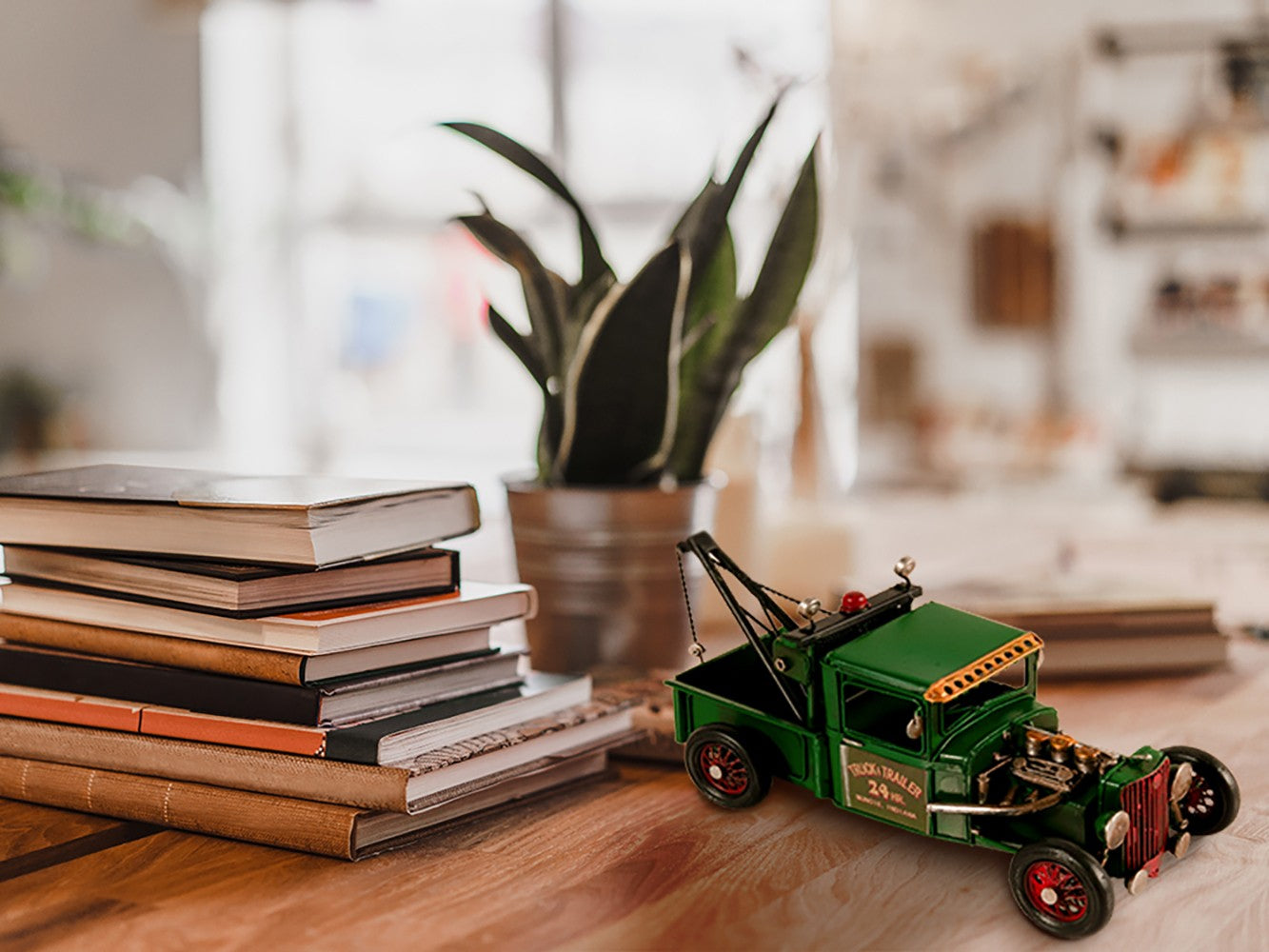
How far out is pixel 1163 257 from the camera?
12.0 feet

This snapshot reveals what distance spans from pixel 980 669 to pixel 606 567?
35 cm

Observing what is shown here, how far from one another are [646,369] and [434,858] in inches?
13.6

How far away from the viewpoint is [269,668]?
2.10ft

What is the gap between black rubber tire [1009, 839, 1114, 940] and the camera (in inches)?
19.7

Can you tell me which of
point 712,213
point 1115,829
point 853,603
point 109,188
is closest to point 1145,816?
point 1115,829

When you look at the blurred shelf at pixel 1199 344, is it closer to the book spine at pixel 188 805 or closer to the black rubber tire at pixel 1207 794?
the black rubber tire at pixel 1207 794

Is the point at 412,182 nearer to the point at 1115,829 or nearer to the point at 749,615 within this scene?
the point at 749,615

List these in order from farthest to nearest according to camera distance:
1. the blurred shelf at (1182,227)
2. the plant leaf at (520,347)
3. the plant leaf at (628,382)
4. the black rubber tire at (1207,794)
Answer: the blurred shelf at (1182,227) → the plant leaf at (520,347) → the plant leaf at (628,382) → the black rubber tire at (1207,794)

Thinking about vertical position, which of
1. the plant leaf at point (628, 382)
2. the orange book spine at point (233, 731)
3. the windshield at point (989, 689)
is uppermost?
the plant leaf at point (628, 382)

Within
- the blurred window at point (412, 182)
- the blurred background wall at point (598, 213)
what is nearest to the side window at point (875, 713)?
the blurred background wall at point (598, 213)

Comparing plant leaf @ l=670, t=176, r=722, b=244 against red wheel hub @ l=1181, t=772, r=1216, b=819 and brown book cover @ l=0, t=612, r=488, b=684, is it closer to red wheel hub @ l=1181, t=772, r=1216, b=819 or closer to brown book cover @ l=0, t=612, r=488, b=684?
brown book cover @ l=0, t=612, r=488, b=684

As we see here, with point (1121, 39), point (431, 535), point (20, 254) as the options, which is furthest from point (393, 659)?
point (20, 254)

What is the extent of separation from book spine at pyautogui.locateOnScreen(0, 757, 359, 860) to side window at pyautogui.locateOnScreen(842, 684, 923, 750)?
243 mm

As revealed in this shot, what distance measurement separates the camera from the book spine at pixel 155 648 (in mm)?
640
